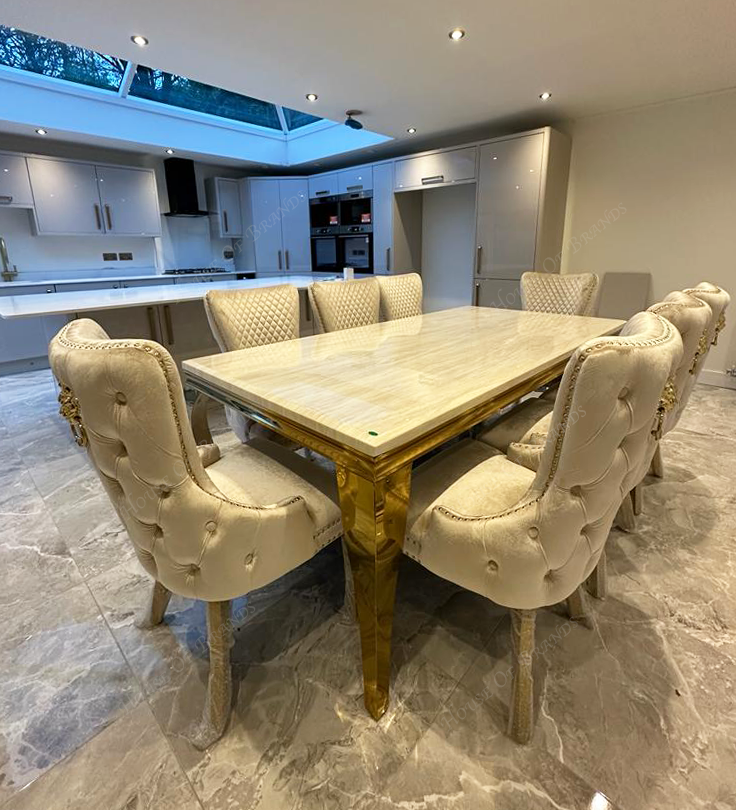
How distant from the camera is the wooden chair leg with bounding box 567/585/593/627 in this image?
137 centimetres

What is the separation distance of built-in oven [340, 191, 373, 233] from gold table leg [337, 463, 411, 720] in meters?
4.71

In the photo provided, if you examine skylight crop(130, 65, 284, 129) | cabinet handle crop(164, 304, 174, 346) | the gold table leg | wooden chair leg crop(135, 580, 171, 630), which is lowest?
wooden chair leg crop(135, 580, 171, 630)

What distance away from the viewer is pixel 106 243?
17.3 feet

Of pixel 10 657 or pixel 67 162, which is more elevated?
pixel 67 162

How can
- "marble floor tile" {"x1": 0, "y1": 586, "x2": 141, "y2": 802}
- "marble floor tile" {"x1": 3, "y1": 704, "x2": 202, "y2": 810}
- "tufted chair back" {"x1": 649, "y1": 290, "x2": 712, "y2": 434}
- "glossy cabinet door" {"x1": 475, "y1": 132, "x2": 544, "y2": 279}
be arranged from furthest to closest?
"glossy cabinet door" {"x1": 475, "y1": 132, "x2": 544, "y2": 279} < "tufted chair back" {"x1": 649, "y1": 290, "x2": 712, "y2": 434} < "marble floor tile" {"x1": 0, "y1": 586, "x2": 141, "y2": 802} < "marble floor tile" {"x1": 3, "y1": 704, "x2": 202, "y2": 810}

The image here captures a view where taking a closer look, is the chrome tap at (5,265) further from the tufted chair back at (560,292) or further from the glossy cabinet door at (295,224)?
the tufted chair back at (560,292)

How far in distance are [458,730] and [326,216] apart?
554 centimetres

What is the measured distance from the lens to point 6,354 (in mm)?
4316

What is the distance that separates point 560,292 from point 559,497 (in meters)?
2.37

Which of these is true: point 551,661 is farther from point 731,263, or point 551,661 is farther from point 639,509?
point 731,263

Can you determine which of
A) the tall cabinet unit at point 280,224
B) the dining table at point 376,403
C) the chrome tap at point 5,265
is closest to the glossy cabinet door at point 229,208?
the tall cabinet unit at point 280,224

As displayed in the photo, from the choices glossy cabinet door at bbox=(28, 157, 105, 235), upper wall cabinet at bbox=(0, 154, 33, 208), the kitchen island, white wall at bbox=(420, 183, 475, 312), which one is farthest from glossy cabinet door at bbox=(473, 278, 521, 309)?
upper wall cabinet at bbox=(0, 154, 33, 208)

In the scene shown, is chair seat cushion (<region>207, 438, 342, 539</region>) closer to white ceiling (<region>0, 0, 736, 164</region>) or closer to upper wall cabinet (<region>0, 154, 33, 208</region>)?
white ceiling (<region>0, 0, 736, 164</region>)

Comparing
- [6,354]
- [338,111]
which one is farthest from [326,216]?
[6,354]
